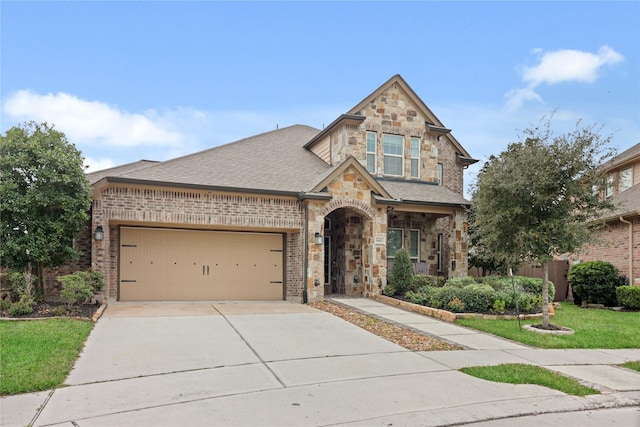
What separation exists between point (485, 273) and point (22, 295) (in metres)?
17.1

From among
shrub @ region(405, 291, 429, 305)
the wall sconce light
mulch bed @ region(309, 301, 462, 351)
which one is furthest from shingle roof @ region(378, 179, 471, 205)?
the wall sconce light

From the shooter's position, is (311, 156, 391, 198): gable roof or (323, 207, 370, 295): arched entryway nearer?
(311, 156, 391, 198): gable roof

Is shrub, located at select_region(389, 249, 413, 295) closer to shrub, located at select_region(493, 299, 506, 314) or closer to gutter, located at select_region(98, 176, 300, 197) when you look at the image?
shrub, located at select_region(493, 299, 506, 314)

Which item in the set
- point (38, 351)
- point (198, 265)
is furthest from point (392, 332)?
point (198, 265)

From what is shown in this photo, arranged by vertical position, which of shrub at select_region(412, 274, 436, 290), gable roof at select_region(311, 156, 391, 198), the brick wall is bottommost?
shrub at select_region(412, 274, 436, 290)

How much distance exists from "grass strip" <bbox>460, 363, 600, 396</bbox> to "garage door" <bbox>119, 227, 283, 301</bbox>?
9.26m

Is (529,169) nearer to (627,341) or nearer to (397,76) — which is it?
(627,341)

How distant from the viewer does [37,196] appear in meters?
10.9

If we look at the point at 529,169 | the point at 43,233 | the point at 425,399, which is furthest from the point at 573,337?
the point at 43,233

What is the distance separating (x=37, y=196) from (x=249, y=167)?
21.7 ft

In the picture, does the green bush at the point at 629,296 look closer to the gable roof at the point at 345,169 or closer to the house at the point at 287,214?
the house at the point at 287,214

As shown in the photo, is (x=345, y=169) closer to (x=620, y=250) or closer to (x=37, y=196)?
(x=37, y=196)

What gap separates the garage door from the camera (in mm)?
14172

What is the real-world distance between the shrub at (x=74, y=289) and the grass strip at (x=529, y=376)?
8.61m
